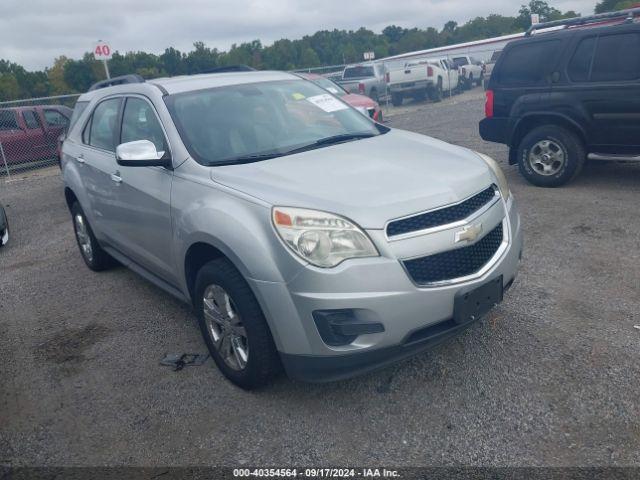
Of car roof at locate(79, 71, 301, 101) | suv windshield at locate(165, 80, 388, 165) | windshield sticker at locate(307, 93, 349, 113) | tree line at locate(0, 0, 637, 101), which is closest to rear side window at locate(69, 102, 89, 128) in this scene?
→ car roof at locate(79, 71, 301, 101)

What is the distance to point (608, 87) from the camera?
6590mm

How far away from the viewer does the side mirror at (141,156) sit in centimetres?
366

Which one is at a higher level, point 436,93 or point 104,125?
point 104,125

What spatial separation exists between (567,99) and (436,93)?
18.7 metres

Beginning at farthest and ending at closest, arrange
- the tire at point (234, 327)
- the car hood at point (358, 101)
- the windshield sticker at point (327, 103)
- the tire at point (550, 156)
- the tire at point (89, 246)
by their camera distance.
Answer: the car hood at point (358, 101) → the tire at point (550, 156) → the tire at point (89, 246) → the windshield sticker at point (327, 103) → the tire at point (234, 327)

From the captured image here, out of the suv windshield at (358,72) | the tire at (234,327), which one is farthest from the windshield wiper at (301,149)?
the suv windshield at (358,72)

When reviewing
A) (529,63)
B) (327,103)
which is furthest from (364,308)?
(529,63)

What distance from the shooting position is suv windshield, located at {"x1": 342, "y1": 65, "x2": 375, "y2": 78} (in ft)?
75.2

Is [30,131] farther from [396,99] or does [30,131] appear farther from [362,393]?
[396,99]

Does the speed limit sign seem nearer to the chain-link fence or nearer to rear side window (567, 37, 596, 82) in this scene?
the chain-link fence

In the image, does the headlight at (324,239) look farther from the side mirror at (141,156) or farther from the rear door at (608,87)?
the rear door at (608,87)

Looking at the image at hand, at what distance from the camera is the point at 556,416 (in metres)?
2.95

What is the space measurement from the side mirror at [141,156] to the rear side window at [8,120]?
12.1m

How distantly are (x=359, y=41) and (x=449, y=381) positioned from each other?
2924 inches
